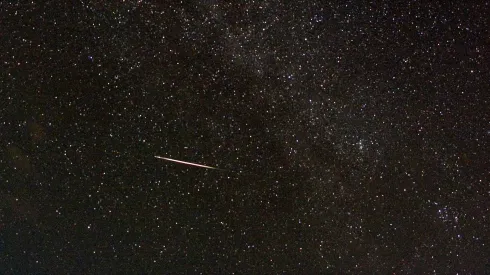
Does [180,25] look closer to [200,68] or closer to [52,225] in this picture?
[200,68]

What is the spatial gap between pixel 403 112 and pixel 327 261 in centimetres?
21

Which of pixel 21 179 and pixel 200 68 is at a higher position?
pixel 200 68

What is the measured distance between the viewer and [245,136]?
1.92ft

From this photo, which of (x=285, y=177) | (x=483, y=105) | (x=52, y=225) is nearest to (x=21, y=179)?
(x=52, y=225)

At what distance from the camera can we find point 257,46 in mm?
575

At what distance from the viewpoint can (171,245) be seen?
23.7 inches

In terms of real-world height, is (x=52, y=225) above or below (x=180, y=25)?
below

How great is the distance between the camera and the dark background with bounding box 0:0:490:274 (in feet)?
1.88

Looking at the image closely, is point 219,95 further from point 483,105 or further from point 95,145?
point 483,105

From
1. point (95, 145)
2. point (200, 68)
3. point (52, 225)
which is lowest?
point (52, 225)

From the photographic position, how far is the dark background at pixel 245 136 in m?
0.57

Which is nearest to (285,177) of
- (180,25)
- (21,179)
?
(180,25)

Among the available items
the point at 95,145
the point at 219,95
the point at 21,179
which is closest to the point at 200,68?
the point at 219,95

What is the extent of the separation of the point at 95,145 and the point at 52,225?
0.12m
